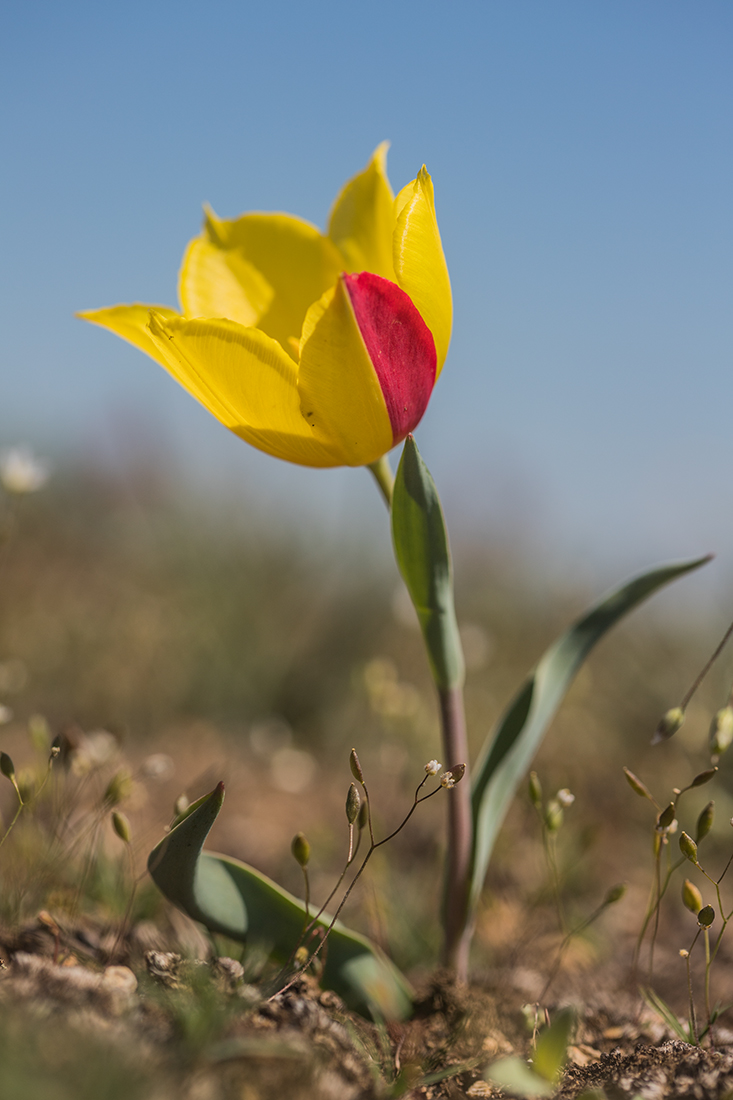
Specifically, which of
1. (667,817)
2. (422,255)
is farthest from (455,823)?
(422,255)

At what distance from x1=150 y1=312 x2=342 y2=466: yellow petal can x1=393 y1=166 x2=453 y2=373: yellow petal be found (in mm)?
198

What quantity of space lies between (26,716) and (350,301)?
2801 millimetres

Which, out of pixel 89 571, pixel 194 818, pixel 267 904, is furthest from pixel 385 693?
pixel 89 571

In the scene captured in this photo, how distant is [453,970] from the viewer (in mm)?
1256

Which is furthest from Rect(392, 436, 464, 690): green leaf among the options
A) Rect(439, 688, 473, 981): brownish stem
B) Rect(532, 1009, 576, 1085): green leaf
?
Rect(532, 1009, 576, 1085): green leaf

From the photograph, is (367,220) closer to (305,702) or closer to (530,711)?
(530,711)

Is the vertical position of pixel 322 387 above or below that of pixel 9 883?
above

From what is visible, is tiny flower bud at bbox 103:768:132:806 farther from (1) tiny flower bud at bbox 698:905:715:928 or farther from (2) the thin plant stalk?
(1) tiny flower bud at bbox 698:905:715:928

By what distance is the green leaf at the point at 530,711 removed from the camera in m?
1.25

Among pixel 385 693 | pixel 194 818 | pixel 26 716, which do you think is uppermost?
pixel 194 818

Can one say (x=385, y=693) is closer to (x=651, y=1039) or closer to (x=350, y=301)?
(x=651, y=1039)

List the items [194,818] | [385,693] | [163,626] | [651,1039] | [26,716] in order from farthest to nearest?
[163,626], [26,716], [385,693], [651,1039], [194,818]

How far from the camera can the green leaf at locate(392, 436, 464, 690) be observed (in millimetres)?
1063

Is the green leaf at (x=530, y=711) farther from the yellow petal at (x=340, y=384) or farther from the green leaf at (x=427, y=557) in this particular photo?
the yellow petal at (x=340, y=384)
